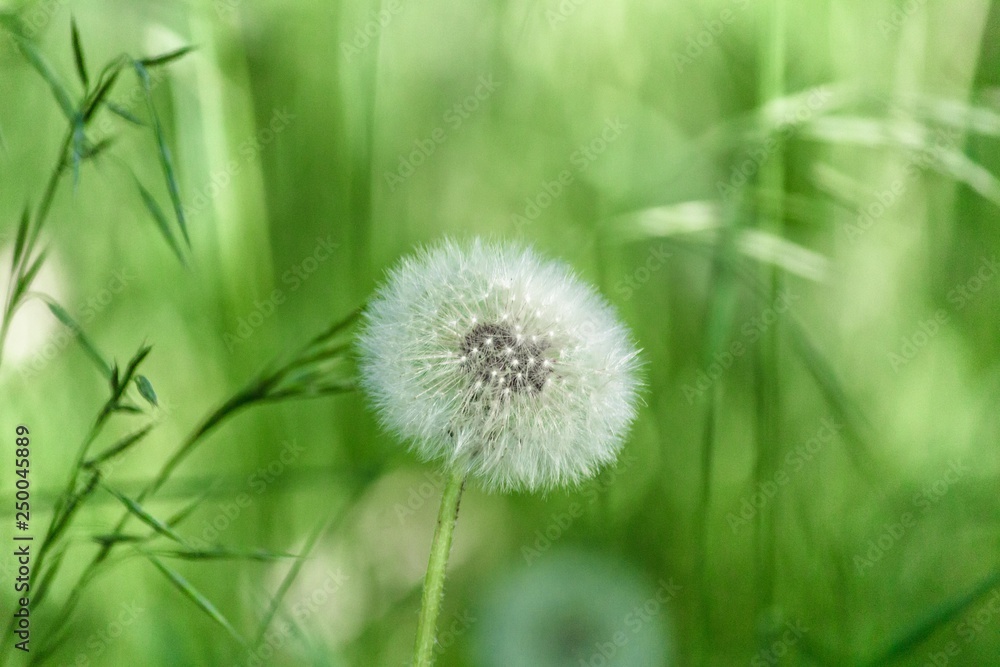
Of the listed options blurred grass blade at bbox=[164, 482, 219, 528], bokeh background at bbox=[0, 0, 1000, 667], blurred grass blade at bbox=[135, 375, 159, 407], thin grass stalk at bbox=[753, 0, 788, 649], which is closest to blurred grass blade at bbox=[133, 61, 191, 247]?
blurred grass blade at bbox=[135, 375, 159, 407]

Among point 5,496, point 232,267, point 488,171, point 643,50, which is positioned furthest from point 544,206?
A: point 5,496

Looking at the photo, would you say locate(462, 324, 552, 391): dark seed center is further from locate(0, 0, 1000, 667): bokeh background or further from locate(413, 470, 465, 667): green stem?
locate(0, 0, 1000, 667): bokeh background

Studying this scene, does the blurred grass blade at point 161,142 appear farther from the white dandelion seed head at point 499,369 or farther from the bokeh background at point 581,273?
the bokeh background at point 581,273

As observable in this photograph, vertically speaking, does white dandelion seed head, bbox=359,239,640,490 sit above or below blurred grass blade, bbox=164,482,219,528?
above

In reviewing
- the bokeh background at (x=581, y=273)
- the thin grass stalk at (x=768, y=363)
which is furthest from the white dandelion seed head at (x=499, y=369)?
the thin grass stalk at (x=768, y=363)

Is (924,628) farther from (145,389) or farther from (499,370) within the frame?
(145,389)

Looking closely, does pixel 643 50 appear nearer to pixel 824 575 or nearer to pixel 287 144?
pixel 287 144

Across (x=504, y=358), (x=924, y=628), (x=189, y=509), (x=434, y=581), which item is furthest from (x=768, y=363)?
(x=189, y=509)
